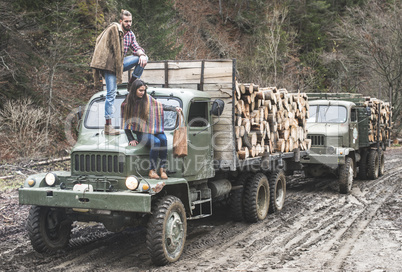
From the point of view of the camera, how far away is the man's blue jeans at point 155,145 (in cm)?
625

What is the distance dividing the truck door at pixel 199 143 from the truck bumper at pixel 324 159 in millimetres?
5109

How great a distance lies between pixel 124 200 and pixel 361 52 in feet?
94.3

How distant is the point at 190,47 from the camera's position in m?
26.6

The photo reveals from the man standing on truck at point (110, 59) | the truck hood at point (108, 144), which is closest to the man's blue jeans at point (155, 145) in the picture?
the truck hood at point (108, 144)

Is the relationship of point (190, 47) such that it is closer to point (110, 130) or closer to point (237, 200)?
point (237, 200)

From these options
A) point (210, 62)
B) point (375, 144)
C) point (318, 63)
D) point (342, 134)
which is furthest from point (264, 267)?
point (318, 63)

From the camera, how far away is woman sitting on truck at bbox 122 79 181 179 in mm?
6258

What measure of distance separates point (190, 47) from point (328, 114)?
15.0 metres

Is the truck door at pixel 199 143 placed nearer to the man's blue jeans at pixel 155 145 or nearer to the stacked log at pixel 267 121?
the man's blue jeans at pixel 155 145

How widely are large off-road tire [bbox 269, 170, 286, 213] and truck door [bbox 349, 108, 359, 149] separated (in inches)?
147

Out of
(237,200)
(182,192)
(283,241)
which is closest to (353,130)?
(237,200)

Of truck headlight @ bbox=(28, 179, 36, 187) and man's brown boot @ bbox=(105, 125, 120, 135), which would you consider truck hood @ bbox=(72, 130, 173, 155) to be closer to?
man's brown boot @ bbox=(105, 125, 120, 135)

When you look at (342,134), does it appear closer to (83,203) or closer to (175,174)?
(175,174)

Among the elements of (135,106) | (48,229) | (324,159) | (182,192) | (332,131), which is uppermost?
(135,106)
